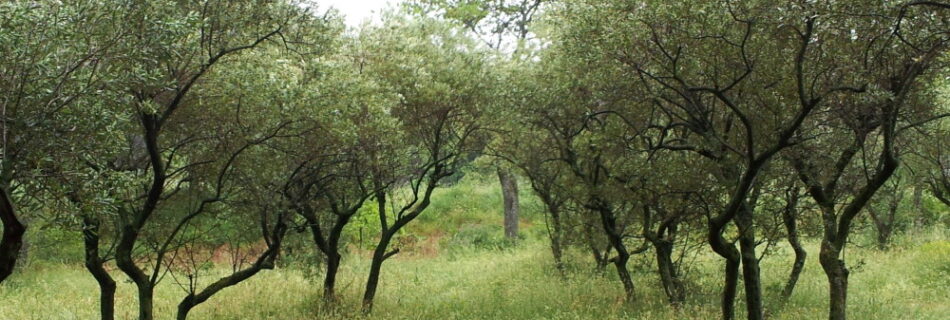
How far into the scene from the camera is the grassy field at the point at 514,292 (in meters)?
15.6

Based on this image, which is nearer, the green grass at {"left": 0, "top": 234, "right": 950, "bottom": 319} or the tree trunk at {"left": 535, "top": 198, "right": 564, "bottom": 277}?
the green grass at {"left": 0, "top": 234, "right": 950, "bottom": 319}

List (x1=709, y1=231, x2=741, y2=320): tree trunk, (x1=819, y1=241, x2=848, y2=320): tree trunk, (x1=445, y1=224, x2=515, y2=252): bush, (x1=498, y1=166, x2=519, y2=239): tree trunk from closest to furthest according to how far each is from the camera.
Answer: (x1=709, y1=231, x2=741, y2=320): tree trunk → (x1=819, y1=241, x2=848, y2=320): tree trunk → (x1=498, y1=166, x2=519, y2=239): tree trunk → (x1=445, y1=224, x2=515, y2=252): bush

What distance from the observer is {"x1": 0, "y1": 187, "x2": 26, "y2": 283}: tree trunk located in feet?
22.2

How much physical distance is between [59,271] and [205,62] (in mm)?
22310

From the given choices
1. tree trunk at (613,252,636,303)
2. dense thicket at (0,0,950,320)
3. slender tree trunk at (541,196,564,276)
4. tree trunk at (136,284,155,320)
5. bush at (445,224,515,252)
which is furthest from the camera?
bush at (445,224,515,252)

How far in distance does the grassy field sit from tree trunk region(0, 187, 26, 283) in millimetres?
7262

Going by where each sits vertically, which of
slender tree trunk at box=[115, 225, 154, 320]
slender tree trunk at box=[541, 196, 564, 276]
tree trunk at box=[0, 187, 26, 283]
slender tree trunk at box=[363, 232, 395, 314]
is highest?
slender tree trunk at box=[541, 196, 564, 276]

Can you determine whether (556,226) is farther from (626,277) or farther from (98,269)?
(98,269)

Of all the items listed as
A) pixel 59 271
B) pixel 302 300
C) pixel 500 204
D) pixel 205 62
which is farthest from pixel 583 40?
pixel 500 204

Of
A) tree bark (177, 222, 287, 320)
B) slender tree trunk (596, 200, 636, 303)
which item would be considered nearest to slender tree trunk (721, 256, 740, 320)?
slender tree trunk (596, 200, 636, 303)

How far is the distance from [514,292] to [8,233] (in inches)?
502

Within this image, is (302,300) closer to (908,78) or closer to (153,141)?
(153,141)

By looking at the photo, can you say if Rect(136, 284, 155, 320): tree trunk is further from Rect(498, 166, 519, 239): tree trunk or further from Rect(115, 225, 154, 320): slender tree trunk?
Rect(498, 166, 519, 239): tree trunk

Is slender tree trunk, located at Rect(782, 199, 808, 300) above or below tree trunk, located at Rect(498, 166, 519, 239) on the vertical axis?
below
